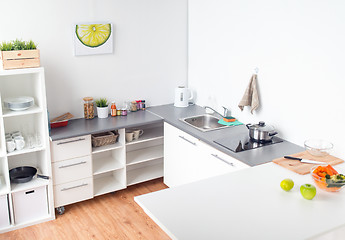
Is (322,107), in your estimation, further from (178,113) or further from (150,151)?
(150,151)

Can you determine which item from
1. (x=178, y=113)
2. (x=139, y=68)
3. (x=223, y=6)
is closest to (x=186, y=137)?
(x=178, y=113)

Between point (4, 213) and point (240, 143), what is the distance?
6.84ft

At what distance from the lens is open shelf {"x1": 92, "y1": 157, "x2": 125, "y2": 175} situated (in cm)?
400

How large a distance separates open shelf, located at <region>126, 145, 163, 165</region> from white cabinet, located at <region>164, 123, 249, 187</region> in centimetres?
21

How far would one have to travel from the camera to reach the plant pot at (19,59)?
3.26 meters

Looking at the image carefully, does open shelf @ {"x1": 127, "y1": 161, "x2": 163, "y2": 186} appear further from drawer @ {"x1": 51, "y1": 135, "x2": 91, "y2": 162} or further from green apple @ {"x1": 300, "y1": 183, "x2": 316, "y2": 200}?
green apple @ {"x1": 300, "y1": 183, "x2": 316, "y2": 200}

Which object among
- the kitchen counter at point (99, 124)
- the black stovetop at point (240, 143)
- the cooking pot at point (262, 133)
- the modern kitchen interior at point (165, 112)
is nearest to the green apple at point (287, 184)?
the modern kitchen interior at point (165, 112)

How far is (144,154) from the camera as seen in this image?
436 centimetres

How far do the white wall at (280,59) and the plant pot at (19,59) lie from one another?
5.63 feet

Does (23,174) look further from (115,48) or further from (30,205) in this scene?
(115,48)

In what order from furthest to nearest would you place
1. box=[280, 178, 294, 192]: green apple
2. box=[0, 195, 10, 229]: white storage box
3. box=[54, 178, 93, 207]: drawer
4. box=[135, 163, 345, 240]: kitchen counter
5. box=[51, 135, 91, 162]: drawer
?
box=[54, 178, 93, 207]: drawer < box=[51, 135, 91, 162]: drawer < box=[0, 195, 10, 229]: white storage box < box=[280, 178, 294, 192]: green apple < box=[135, 163, 345, 240]: kitchen counter

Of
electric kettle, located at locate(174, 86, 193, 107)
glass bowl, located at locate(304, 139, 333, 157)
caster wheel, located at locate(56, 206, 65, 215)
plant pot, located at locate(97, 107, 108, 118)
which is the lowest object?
caster wheel, located at locate(56, 206, 65, 215)

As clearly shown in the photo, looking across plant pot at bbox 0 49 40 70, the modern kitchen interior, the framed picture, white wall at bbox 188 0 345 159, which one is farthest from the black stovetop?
plant pot at bbox 0 49 40 70

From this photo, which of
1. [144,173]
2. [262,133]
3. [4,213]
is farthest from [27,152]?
[262,133]
